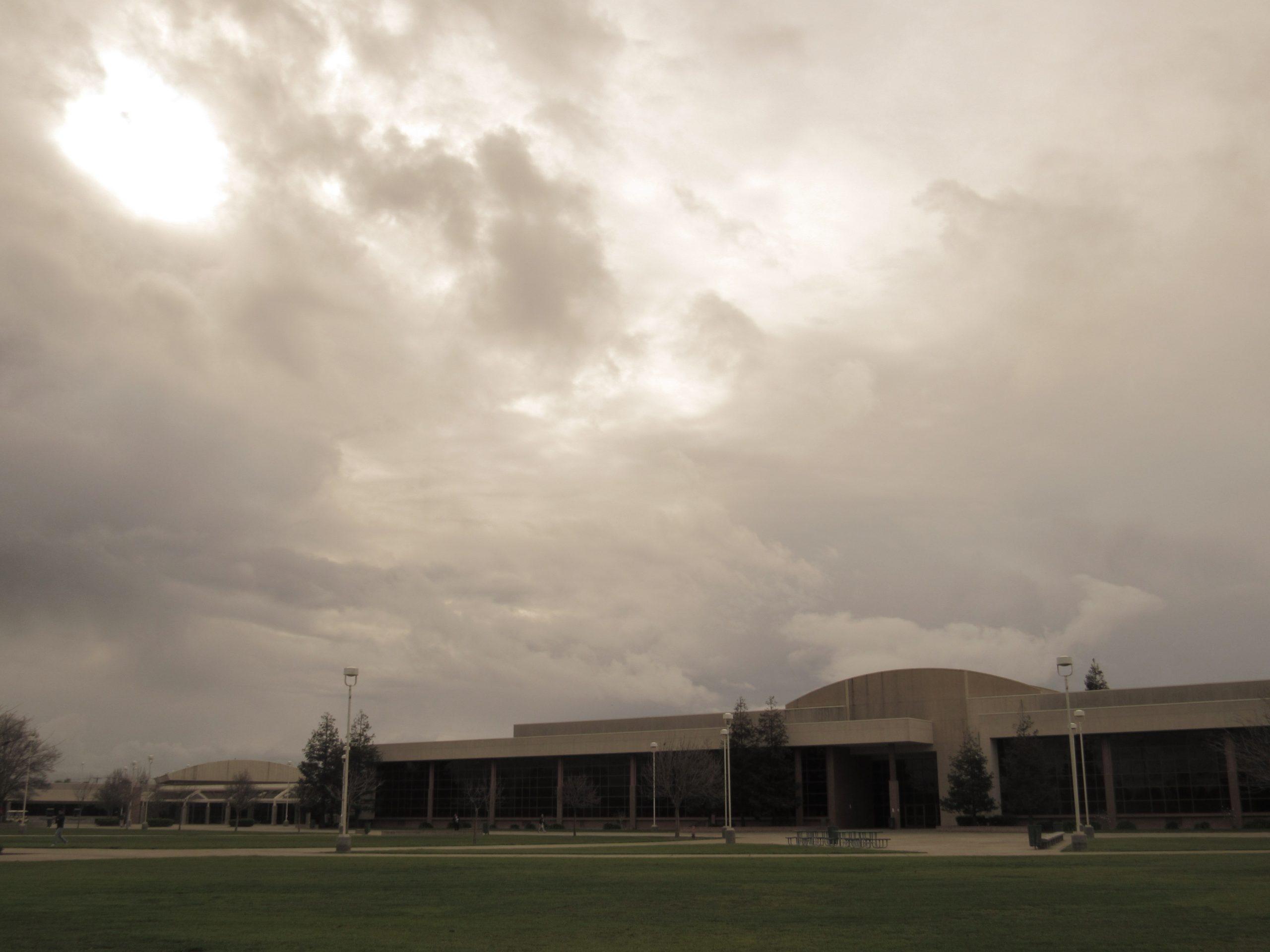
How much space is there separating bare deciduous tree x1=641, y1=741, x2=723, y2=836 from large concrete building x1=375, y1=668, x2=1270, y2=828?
3.84m

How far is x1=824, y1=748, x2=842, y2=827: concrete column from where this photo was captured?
271 feet

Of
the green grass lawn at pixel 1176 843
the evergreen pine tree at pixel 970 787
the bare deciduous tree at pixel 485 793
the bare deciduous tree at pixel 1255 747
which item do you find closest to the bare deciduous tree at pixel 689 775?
the evergreen pine tree at pixel 970 787

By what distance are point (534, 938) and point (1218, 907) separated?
36.2ft

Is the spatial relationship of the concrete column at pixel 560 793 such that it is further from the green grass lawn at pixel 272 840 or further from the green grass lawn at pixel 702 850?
the green grass lawn at pixel 702 850

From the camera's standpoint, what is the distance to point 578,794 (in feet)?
295

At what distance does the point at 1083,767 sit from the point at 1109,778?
13.5 meters

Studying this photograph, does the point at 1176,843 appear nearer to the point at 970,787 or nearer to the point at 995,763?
the point at 970,787

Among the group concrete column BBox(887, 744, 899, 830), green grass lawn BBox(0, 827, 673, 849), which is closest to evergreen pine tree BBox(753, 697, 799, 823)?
concrete column BBox(887, 744, 899, 830)

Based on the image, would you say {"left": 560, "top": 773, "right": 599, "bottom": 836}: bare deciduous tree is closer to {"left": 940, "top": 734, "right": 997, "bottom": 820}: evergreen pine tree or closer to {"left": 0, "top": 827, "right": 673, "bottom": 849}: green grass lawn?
{"left": 0, "top": 827, "right": 673, "bottom": 849}: green grass lawn

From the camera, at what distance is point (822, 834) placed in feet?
168

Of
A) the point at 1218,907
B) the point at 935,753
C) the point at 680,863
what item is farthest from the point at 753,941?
the point at 935,753

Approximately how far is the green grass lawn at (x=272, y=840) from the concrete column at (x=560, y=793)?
1304cm

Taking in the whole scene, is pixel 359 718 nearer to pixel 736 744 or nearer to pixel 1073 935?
pixel 736 744

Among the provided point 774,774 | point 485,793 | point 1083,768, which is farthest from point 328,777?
point 1083,768
